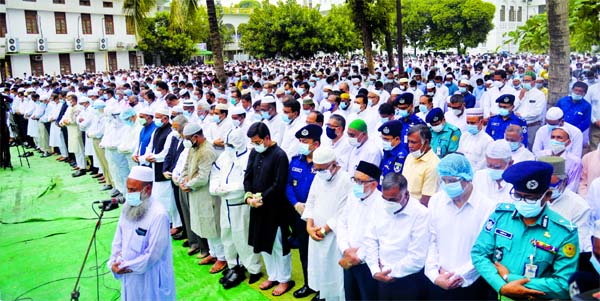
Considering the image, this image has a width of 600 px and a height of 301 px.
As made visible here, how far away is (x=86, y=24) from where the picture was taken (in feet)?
129

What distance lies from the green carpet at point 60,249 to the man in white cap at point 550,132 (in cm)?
331

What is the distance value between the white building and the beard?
35134mm

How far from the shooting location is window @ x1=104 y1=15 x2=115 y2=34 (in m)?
40.4

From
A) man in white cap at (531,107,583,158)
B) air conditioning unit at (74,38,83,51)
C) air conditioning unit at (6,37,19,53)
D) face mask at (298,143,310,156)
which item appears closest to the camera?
face mask at (298,143,310,156)

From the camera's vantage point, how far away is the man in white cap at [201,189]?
580cm

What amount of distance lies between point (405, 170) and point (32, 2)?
1506 inches

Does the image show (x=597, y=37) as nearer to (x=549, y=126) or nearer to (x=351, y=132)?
(x=549, y=126)

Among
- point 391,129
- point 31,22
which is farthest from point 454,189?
point 31,22

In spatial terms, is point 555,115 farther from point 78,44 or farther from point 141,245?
point 78,44

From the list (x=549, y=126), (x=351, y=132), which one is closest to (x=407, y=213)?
(x=351, y=132)

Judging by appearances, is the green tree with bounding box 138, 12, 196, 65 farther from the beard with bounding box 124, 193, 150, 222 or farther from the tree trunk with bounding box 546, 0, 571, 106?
the beard with bounding box 124, 193, 150, 222

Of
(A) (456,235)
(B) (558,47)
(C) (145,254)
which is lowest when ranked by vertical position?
(C) (145,254)

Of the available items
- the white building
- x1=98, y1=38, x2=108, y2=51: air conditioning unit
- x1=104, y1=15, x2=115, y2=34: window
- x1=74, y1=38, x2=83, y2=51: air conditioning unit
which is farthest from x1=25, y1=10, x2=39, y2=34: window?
x1=104, y1=15, x2=115, y2=34: window

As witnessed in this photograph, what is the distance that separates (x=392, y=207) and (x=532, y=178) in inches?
38.6
